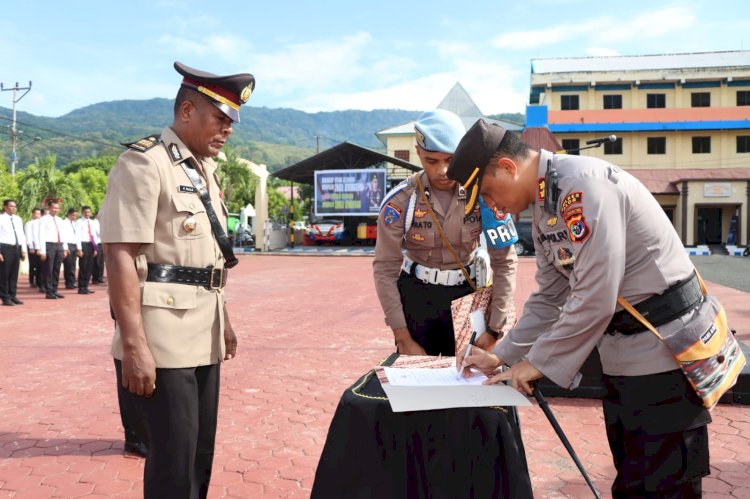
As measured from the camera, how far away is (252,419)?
4324mm

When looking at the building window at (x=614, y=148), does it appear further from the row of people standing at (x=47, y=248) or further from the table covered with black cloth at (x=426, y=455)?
the table covered with black cloth at (x=426, y=455)

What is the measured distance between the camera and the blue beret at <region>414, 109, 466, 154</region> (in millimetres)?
2619

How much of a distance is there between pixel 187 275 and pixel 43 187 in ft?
77.0

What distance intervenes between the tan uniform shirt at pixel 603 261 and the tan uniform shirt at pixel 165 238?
50.0 inches

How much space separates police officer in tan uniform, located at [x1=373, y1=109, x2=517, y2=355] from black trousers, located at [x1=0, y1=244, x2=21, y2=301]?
10.2 m

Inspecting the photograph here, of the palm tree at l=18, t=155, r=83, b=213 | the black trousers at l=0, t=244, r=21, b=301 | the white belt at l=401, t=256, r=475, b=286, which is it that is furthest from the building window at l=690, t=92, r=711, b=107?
the white belt at l=401, t=256, r=475, b=286

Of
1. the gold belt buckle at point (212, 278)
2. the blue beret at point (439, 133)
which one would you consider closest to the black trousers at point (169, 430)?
the gold belt buckle at point (212, 278)

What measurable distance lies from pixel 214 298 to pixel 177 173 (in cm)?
51

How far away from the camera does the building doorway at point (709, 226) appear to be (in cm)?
3244

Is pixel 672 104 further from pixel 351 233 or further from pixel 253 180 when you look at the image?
pixel 253 180

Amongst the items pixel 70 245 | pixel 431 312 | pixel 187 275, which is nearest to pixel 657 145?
pixel 70 245

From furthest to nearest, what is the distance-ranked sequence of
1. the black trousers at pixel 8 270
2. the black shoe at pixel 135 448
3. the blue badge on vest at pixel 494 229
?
the black trousers at pixel 8 270
the black shoe at pixel 135 448
the blue badge on vest at pixel 494 229

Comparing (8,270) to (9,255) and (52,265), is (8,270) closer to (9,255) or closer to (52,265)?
(9,255)

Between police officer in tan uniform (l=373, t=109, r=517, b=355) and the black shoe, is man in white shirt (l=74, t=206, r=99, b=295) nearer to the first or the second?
the black shoe
